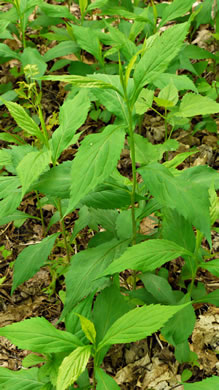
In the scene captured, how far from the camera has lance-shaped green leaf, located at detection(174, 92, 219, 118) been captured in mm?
2438

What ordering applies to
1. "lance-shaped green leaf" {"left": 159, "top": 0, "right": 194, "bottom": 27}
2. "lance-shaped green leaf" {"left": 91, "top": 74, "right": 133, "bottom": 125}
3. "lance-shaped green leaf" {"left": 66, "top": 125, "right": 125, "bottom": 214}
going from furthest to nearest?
"lance-shaped green leaf" {"left": 159, "top": 0, "right": 194, "bottom": 27}, "lance-shaped green leaf" {"left": 91, "top": 74, "right": 133, "bottom": 125}, "lance-shaped green leaf" {"left": 66, "top": 125, "right": 125, "bottom": 214}

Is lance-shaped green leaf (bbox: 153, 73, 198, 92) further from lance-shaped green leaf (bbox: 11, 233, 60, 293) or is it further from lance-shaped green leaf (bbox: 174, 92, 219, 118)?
lance-shaped green leaf (bbox: 11, 233, 60, 293)

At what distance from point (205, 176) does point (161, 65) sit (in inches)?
22.8

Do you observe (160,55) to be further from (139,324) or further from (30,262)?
(30,262)

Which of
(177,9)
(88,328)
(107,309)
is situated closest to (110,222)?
(107,309)

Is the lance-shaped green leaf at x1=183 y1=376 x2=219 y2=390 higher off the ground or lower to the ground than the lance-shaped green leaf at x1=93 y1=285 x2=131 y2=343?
lower

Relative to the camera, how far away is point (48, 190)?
5.78 feet

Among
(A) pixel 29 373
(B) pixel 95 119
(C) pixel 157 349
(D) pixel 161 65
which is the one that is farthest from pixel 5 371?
(B) pixel 95 119

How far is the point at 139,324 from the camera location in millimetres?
1518

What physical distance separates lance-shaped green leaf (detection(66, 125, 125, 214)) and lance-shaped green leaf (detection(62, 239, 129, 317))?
1.73ft

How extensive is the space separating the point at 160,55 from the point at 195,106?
103 centimetres

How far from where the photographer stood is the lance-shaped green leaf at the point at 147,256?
5.28ft

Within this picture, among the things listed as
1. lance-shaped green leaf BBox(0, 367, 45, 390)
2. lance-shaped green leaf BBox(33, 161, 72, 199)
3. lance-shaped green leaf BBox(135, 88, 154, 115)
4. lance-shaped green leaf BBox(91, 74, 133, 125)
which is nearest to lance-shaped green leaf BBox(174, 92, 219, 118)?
lance-shaped green leaf BBox(135, 88, 154, 115)

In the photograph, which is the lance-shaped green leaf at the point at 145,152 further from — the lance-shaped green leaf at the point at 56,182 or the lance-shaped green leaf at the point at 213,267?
the lance-shaped green leaf at the point at 213,267
